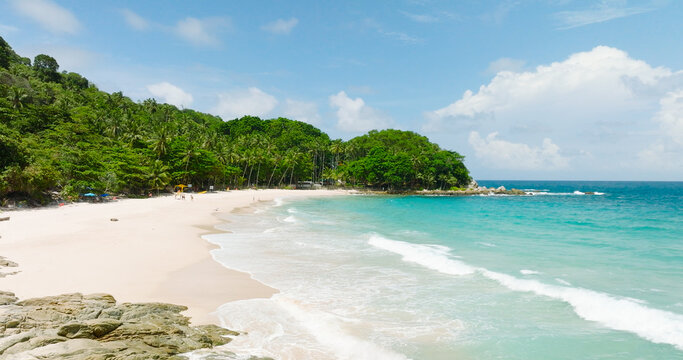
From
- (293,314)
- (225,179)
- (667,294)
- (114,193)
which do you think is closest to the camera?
(293,314)

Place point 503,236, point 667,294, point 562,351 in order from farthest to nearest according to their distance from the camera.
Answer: point 503,236 < point 667,294 < point 562,351

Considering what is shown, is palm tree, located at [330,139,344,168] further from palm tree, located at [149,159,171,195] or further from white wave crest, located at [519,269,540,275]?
white wave crest, located at [519,269,540,275]

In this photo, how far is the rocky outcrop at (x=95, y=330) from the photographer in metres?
5.75

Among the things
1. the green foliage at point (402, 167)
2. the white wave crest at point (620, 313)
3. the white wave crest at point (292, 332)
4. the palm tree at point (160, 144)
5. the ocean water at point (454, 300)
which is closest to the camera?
the white wave crest at point (292, 332)

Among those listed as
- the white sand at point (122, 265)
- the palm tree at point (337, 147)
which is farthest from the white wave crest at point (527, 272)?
the palm tree at point (337, 147)

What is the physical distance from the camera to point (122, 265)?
12.8 meters

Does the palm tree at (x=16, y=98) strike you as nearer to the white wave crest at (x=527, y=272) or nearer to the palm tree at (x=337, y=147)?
the palm tree at (x=337, y=147)

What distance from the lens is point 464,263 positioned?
15.5 meters

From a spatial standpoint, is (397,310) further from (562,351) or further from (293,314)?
(562,351)

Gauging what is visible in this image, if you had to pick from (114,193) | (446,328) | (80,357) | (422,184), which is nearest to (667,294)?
(446,328)

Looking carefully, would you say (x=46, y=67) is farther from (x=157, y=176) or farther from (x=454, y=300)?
(x=454, y=300)

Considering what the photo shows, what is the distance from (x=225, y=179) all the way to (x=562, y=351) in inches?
2945

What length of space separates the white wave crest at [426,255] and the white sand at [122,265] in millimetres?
7349

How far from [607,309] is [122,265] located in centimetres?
1608
